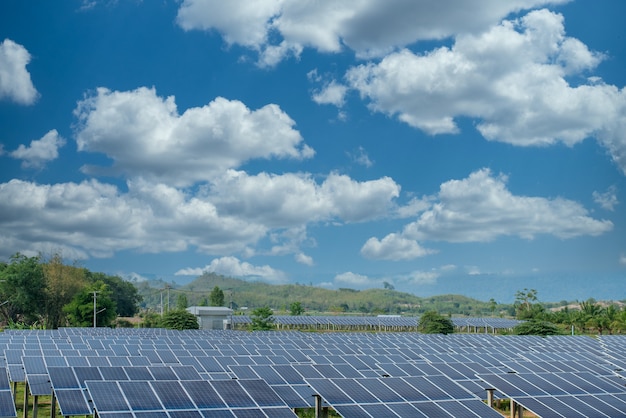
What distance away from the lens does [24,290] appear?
115688 millimetres

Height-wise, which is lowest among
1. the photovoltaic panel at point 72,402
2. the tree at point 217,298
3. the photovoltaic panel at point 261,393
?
the photovoltaic panel at point 72,402

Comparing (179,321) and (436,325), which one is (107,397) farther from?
(436,325)

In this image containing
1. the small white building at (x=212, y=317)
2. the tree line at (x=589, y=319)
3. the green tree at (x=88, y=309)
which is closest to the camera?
the tree line at (x=589, y=319)

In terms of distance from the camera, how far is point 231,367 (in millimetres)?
27062

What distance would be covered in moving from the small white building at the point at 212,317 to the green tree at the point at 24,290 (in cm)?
2961

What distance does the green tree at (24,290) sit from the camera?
379 ft

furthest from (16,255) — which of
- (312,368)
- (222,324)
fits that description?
(312,368)

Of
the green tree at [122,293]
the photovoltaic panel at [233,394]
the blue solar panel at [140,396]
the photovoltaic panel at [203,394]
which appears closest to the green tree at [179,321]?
the photovoltaic panel at [233,394]

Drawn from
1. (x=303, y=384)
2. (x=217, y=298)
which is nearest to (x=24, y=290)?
(x=217, y=298)

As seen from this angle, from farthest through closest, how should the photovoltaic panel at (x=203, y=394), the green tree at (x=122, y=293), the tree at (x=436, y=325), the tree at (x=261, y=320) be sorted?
the green tree at (x=122, y=293) → the tree at (x=261, y=320) → the tree at (x=436, y=325) → the photovoltaic panel at (x=203, y=394)

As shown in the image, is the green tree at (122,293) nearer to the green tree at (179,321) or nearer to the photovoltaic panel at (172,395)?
the green tree at (179,321)

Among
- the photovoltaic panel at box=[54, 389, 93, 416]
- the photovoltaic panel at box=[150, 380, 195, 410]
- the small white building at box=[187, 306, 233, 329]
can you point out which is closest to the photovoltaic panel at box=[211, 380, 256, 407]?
the photovoltaic panel at box=[150, 380, 195, 410]

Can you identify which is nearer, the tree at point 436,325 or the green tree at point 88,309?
the tree at point 436,325

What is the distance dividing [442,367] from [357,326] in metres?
99.5
